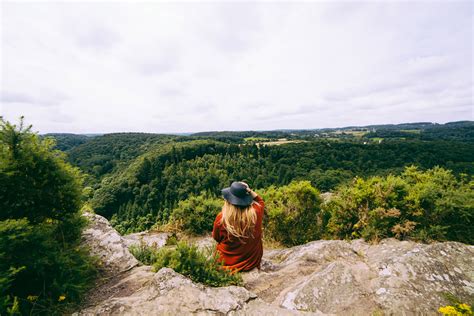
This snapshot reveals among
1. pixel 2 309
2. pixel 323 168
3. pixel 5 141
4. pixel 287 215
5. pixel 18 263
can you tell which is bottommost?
pixel 323 168

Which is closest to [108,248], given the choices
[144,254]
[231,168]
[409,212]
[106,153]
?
[144,254]

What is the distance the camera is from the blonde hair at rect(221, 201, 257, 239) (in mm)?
4328

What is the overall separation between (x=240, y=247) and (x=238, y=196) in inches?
50.0

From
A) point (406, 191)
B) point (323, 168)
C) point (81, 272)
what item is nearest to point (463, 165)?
point (323, 168)

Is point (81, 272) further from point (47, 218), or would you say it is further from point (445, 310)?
point (445, 310)

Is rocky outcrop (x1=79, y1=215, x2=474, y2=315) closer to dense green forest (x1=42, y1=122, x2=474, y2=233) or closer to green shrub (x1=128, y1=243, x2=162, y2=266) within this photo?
green shrub (x1=128, y1=243, x2=162, y2=266)

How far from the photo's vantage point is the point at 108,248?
4402mm

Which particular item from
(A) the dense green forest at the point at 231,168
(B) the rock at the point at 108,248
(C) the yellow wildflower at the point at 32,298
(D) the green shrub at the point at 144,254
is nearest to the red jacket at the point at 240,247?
(D) the green shrub at the point at 144,254

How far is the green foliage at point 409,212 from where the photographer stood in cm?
544

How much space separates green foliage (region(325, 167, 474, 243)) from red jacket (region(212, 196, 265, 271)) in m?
3.73

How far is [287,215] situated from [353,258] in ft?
11.8

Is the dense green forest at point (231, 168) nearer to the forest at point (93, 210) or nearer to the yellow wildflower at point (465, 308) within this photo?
the forest at point (93, 210)

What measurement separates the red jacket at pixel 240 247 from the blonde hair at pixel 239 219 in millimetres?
230

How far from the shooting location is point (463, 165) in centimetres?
4794
